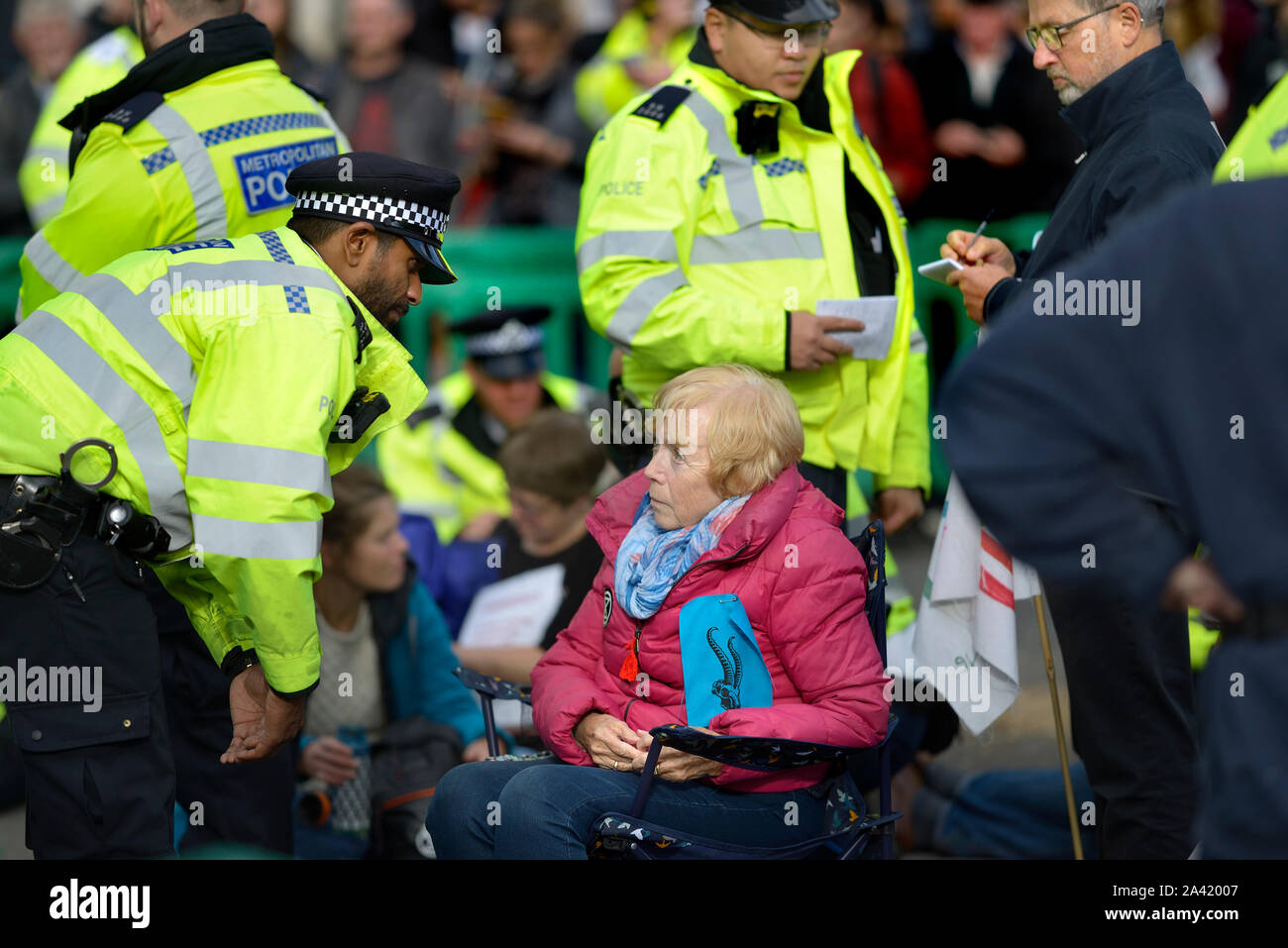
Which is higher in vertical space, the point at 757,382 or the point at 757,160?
the point at 757,160

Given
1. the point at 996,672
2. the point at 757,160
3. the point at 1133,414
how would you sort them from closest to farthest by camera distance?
the point at 1133,414 → the point at 996,672 → the point at 757,160

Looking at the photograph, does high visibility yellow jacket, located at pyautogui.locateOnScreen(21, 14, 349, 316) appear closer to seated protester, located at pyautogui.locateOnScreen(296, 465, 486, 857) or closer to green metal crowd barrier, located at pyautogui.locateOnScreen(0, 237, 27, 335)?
seated protester, located at pyautogui.locateOnScreen(296, 465, 486, 857)

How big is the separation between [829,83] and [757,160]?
14.0 inches

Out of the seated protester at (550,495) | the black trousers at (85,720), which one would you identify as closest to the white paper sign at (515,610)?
the seated protester at (550,495)

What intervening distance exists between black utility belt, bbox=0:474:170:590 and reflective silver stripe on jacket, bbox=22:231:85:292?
99cm

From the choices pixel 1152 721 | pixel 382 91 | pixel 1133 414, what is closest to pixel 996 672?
pixel 1152 721

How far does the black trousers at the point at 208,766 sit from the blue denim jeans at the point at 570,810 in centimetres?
71

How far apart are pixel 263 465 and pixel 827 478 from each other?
1.82m

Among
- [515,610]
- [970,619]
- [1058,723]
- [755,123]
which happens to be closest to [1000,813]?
[1058,723]

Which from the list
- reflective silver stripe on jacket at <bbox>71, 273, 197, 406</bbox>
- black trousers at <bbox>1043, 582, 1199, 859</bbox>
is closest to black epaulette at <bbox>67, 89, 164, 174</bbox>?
reflective silver stripe on jacket at <bbox>71, 273, 197, 406</bbox>

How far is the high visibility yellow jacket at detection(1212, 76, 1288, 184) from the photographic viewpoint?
294 centimetres

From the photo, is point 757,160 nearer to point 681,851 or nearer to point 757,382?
point 757,382

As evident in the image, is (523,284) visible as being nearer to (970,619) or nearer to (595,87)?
(595,87)
